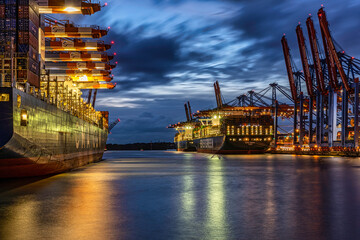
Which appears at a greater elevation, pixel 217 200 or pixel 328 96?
pixel 328 96

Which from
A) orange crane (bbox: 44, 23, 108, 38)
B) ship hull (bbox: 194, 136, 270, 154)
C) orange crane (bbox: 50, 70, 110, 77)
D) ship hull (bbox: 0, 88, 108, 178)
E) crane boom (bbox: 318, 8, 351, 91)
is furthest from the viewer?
ship hull (bbox: 194, 136, 270, 154)

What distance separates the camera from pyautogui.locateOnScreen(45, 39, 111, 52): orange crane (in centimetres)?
5047

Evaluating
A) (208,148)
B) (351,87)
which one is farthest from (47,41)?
(208,148)

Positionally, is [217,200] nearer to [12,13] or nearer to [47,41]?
[12,13]

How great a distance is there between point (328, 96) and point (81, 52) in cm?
5705

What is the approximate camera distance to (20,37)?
28203 mm

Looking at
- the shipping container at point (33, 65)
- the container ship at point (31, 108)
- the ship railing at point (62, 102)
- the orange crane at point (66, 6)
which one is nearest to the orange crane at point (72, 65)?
the ship railing at point (62, 102)

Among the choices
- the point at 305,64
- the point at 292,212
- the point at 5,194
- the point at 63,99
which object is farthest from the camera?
the point at 305,64

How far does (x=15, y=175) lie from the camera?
2389 cm

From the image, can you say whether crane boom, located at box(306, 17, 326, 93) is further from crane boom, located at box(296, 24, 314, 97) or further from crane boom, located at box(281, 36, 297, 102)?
crane boom, located at box(281, 36, 297, 102)

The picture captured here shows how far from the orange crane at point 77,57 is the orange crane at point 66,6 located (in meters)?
13.4

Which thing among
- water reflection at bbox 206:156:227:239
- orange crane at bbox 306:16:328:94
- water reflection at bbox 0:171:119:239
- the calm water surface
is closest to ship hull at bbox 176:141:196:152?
orange crane at bbox 306:16:328:94

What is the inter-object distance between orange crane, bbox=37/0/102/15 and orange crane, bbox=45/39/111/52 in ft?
38.2

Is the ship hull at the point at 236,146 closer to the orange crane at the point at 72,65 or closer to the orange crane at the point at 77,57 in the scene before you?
the orange crane at the point at 77,57
